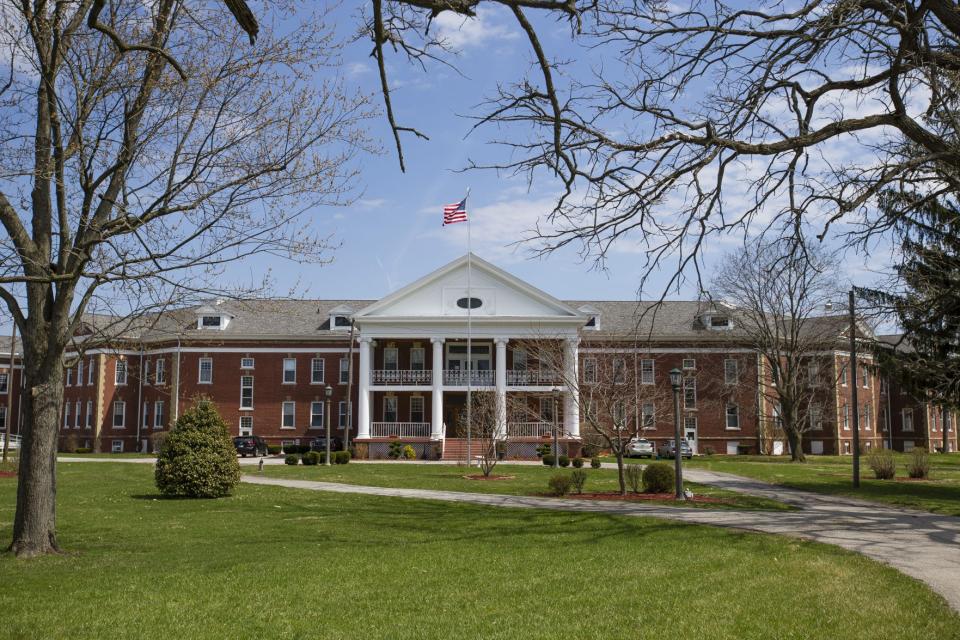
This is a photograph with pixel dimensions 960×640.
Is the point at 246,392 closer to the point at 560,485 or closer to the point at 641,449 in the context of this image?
the point at 641,449

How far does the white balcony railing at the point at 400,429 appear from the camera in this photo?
4841 centimetres

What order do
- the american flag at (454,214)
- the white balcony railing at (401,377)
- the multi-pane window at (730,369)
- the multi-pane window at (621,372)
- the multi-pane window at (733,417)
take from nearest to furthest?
the multi-pane window at (621,372) < the american flag at (454,214) < the white balcony railing at (401,377) < the multi-pane window at (730,369) < the multi-pane window at (733,417)

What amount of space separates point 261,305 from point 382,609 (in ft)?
18.2

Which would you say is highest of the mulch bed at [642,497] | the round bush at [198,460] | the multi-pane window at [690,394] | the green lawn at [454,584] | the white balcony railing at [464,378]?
the white balcony railing at [464,378]

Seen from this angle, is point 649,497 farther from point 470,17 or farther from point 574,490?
point 470,17

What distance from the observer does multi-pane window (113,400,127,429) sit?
55.9 meters

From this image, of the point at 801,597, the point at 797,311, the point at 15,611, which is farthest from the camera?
the point at 797,311

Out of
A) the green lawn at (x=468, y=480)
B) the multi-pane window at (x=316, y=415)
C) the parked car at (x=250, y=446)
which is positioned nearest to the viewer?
the green lawn at (x=468, y=480)

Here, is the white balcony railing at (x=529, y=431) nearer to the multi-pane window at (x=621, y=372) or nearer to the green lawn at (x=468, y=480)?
the green lawn at (x=468, y=480)

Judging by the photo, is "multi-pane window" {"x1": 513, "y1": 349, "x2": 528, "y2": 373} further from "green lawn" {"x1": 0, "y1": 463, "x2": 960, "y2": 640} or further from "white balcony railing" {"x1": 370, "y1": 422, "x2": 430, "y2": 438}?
"green lawn" {"x1": 0, "y1": 463, "x2": 960, "y2": 640}

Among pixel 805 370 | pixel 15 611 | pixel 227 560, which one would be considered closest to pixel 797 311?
pixel 805 370

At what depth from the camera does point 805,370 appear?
155 feet

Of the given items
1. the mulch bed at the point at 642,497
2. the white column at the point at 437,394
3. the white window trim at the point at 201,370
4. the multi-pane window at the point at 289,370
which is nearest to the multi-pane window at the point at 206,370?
the white window trim at the point at 201,370

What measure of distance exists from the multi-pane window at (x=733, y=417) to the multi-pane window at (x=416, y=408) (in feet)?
65.7
